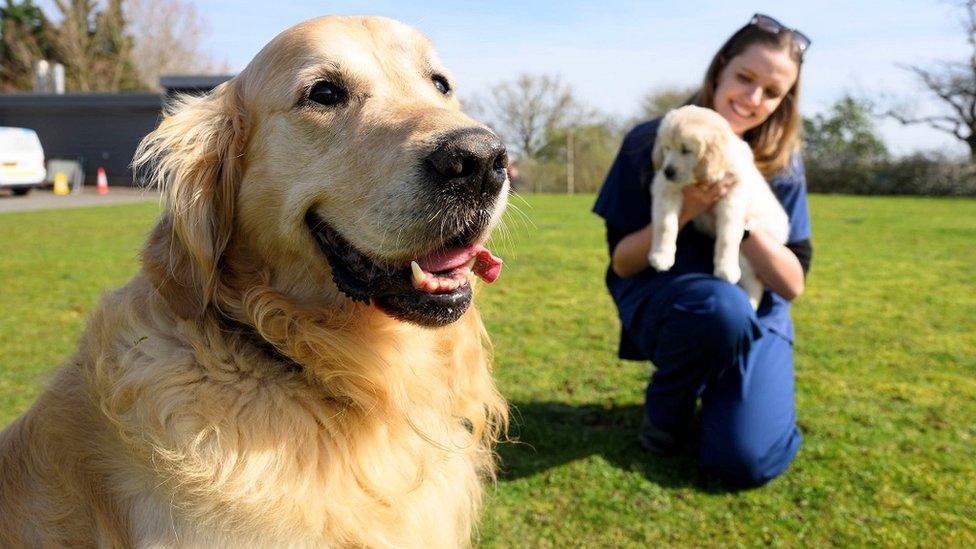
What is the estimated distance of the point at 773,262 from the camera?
3570mm

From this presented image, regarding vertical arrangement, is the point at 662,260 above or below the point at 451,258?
below

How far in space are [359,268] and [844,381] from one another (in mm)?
3912

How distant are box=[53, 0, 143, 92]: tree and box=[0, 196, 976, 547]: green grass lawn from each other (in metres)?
35.7

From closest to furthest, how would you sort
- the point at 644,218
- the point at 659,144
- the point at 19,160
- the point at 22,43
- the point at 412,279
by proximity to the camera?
the point at 412,279 → the point at 659,144 → the point at 644,218 → the point at 19,160 → the point at 22,43

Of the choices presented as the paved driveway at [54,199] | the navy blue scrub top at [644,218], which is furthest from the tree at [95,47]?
the navy blue scrub top at [644,218]

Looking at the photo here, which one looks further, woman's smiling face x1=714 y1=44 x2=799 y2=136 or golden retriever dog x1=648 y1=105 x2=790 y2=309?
woman's smiling face x1=714 y1=44 x2=799 y2=136

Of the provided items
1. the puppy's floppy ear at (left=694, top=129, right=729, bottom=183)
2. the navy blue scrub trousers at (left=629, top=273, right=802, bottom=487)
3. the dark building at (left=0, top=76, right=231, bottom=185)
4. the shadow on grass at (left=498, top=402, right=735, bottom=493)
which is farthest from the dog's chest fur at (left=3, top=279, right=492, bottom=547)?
the dark building at (left=0, top=76, right=231, bottom=185)

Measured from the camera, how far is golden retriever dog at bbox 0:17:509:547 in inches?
72.6

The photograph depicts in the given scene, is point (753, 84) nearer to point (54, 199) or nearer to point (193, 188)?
point (193, 188)

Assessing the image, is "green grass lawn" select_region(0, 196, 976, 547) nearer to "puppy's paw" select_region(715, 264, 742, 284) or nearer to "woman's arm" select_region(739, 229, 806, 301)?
"woman's arm" select_region(739, 229, 806, 301)

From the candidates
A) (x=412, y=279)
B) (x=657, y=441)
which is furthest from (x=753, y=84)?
(x=412, y=279)

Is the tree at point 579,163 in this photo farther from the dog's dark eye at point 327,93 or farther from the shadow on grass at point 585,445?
the dog's dark eye at point 327,93

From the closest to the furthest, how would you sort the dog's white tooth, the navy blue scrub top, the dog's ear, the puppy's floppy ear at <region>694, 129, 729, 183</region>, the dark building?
1. the dog's white tooth
2. the dog's ear
3. the puppy's floppy ear at <region>694, 129, 729, 183</region>
4. the navy blue scrub top
5. the dark building

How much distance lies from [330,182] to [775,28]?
110 inches
